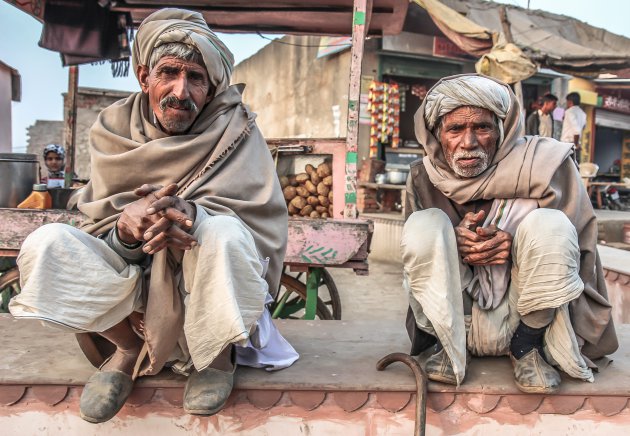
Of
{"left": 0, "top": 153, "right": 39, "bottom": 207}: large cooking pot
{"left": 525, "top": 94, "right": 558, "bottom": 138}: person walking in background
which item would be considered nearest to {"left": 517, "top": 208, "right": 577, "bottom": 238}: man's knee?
{"left": 0, "top": 153, "right": 39, "bottom": 207}: large cooking pot

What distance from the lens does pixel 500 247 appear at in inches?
73.7

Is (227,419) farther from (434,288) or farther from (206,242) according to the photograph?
(434,288)

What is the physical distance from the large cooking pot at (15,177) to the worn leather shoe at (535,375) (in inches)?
129

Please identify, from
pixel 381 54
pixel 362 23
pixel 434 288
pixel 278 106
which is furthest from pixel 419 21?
pixel 434 288

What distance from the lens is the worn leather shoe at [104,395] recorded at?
1692mm

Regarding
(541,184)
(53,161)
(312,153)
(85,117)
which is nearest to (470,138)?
(541,184)

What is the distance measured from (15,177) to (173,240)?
8.30 ft

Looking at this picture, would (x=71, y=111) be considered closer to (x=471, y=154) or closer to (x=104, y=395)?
(x=104, y=395)

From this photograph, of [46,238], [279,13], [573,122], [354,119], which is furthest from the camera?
[573,122]

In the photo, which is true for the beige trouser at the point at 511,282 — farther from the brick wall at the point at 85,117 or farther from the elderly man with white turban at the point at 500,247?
the brick wall at the point at 85,117

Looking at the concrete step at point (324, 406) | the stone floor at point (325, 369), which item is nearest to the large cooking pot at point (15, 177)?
the stone floor at point (325, 369)

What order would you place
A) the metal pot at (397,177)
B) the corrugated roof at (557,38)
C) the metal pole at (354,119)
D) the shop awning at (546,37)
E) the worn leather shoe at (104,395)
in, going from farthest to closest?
the metal pot at (397,177), the corrugated roof at (557,38), the shop awning at (546,37), the metal pole at (354,119), the worn leather shoe at (104,395)

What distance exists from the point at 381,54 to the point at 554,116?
3418mm

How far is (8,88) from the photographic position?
14.3 metres
